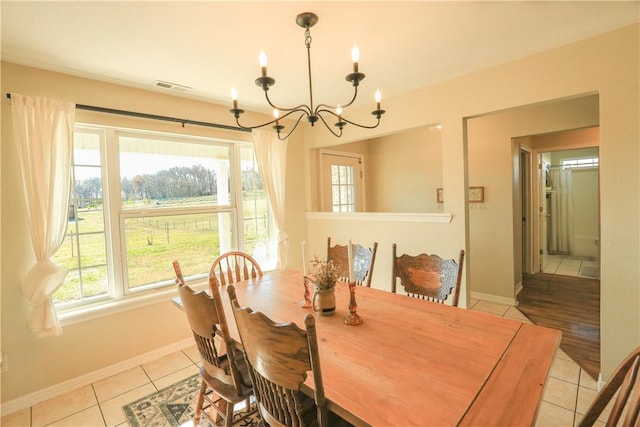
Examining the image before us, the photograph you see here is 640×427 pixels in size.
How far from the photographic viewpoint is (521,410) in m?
0.85

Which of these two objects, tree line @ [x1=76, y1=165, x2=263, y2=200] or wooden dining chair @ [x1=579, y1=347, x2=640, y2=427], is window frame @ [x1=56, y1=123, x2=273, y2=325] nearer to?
tree line @ [x1=76, y1=165, x2=263, y2=200]

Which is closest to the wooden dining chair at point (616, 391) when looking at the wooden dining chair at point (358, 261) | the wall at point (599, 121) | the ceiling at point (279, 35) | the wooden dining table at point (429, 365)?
the wooden dining table at point (429, 365)

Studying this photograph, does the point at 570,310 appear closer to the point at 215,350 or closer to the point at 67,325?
the point at 215,350

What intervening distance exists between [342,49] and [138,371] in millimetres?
3035

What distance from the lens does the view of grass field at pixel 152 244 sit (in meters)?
2.39

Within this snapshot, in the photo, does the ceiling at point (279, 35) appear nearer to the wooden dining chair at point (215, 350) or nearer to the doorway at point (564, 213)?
the wooden dining chair at point (215, 350)

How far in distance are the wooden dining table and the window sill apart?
4.65ft

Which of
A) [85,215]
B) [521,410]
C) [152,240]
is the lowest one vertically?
[521,410]

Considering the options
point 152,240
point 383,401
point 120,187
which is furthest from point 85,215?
point 383,401

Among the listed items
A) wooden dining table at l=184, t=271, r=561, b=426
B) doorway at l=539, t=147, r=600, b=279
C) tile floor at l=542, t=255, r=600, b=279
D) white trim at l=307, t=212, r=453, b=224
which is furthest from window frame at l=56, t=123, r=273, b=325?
doorway at l=539, t=147, r=600, b=279

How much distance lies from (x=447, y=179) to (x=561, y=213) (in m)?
5.02

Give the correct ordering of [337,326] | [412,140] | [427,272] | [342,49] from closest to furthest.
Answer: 1. [337,326]
2. [427,272]
3. [342,49]
4. [412,140]

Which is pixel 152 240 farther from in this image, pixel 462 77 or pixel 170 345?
pixel 462 77

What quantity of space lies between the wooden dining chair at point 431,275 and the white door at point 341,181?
2.26m
